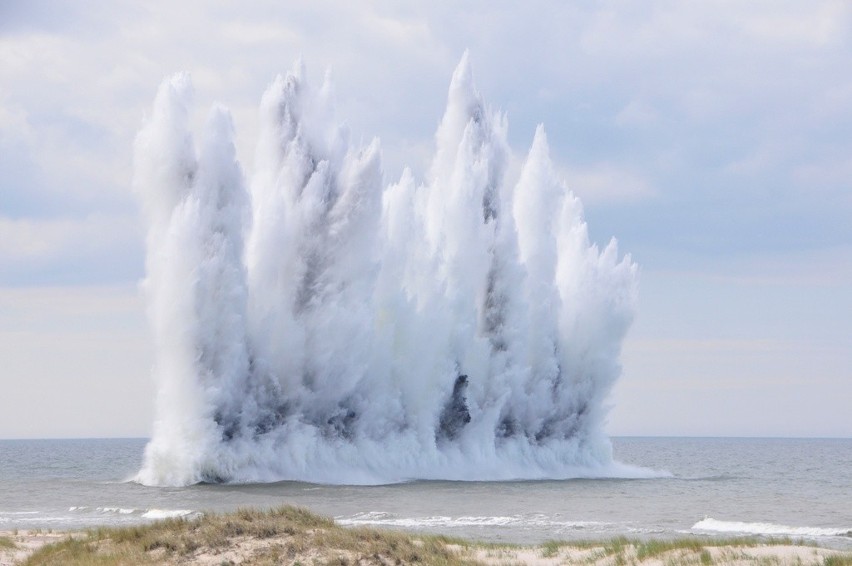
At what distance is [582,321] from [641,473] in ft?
31.6

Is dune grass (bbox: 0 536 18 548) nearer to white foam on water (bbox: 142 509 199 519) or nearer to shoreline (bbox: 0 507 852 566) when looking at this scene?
shoreline (bbox: 0 507 852 566)

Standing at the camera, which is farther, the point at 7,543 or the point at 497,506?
the point at 497,506

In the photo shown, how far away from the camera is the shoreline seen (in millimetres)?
18578

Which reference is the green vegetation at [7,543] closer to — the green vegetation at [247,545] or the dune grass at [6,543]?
the dune grass at [6,543]

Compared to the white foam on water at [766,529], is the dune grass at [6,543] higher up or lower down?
higher up

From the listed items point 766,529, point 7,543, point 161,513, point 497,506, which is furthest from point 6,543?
point 766,529

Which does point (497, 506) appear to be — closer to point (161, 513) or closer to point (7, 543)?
point (161, 513)

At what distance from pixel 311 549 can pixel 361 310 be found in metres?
28.4

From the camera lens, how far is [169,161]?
43.3m

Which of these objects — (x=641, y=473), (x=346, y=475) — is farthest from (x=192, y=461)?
(x=641, y=473)

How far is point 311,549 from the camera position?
733 inches

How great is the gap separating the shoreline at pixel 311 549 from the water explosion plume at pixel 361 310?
67.9 feet

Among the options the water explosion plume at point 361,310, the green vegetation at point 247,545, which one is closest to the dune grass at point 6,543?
the green vegetation at point 247,545

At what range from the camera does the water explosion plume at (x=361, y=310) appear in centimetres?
4272
